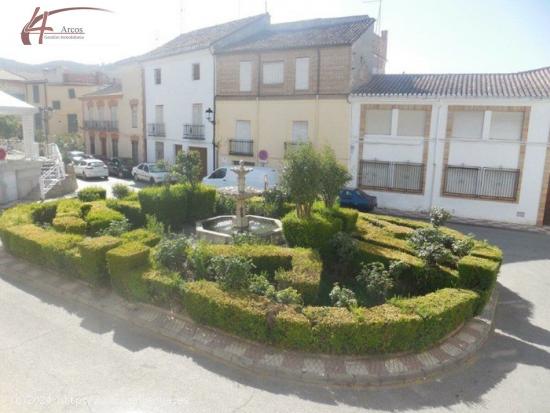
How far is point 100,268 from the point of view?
26.8ft

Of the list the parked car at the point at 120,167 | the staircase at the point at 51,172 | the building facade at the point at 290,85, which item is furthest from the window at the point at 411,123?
the parked car at the point at 120,167

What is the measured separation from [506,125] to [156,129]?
2026 cm

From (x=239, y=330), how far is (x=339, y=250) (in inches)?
142

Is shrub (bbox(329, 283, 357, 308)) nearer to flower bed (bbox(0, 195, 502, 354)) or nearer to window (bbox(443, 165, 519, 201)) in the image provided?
flower bed (bbox(0, 195, 502, 354))

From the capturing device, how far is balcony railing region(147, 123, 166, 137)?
28.4 meters

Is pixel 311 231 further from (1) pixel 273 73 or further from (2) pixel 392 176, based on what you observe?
(1) pixel 273 73

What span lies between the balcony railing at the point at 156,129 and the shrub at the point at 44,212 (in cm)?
1653

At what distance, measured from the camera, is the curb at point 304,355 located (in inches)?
230

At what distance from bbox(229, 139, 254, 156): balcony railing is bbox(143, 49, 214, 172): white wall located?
167 centimetres

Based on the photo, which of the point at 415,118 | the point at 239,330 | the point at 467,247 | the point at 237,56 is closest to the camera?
the point at 239,330

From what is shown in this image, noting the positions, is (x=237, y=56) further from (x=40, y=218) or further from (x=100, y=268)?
(x=100, y=268)

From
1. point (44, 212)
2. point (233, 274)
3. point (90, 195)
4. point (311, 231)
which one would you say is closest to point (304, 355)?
point (233, 274)

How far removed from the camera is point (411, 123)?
61.5 feet

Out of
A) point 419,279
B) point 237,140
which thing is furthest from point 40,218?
point 237,140
